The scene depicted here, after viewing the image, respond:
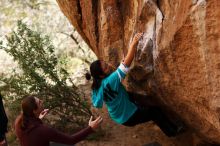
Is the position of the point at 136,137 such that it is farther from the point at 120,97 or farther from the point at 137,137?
the point at 120,97

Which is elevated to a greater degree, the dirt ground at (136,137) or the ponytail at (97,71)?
the ponytail at (97,71)

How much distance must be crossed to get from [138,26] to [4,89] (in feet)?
12.1

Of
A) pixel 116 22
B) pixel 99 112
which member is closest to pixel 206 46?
pixel 116 22

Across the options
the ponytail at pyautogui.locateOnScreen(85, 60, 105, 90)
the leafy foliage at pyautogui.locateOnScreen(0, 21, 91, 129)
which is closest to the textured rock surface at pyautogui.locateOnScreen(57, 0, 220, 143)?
the ponytail at pyautogui.locateOnScreen(85, 60, 105, 90)

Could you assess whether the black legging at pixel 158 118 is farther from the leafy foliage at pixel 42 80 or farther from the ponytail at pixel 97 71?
the leafy foliage at pixel 42 80

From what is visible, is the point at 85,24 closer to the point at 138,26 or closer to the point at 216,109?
the point at 138,26

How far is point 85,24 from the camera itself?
7.10 meters

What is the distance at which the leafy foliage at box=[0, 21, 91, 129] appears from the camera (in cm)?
727

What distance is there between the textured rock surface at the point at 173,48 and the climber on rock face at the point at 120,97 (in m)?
0.28

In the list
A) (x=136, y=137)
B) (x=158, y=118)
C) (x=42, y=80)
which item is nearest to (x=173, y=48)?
(x=158, y=118)

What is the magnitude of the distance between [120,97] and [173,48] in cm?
132

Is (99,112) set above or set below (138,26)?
below

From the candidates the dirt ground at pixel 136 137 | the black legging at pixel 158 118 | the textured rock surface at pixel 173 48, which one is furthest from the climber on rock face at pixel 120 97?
the dirt ground at pixel 136 137

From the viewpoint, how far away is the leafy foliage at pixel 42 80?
727 cm
